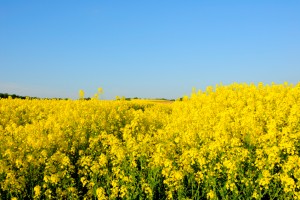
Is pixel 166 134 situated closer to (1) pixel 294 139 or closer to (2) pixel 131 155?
(2) pixel 131 155

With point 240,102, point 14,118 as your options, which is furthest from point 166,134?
point 14,118

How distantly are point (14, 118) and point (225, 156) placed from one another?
36.3 ft

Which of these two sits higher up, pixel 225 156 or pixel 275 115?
pixel 275 115

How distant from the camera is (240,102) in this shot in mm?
14367

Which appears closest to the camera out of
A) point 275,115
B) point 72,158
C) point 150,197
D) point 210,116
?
point 150,197

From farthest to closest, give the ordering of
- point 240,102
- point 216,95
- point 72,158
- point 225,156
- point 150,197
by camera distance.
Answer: point 216,95, point 240,102, point 72,158, point 225,156, point 150,197

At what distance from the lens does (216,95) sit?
18344 millimetres

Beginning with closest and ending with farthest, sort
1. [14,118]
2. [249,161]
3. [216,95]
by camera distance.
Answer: [249,161] → [14,118] → [216,95]

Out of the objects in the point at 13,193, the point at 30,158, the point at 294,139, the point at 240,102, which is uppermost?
the point at 240,102

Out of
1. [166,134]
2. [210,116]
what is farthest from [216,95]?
[166,134]

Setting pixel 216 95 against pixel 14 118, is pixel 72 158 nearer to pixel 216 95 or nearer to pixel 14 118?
pixel 14 118

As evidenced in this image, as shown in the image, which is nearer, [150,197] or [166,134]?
[150,197]

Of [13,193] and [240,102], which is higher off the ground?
[240,102]

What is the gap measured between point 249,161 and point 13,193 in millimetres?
5197
